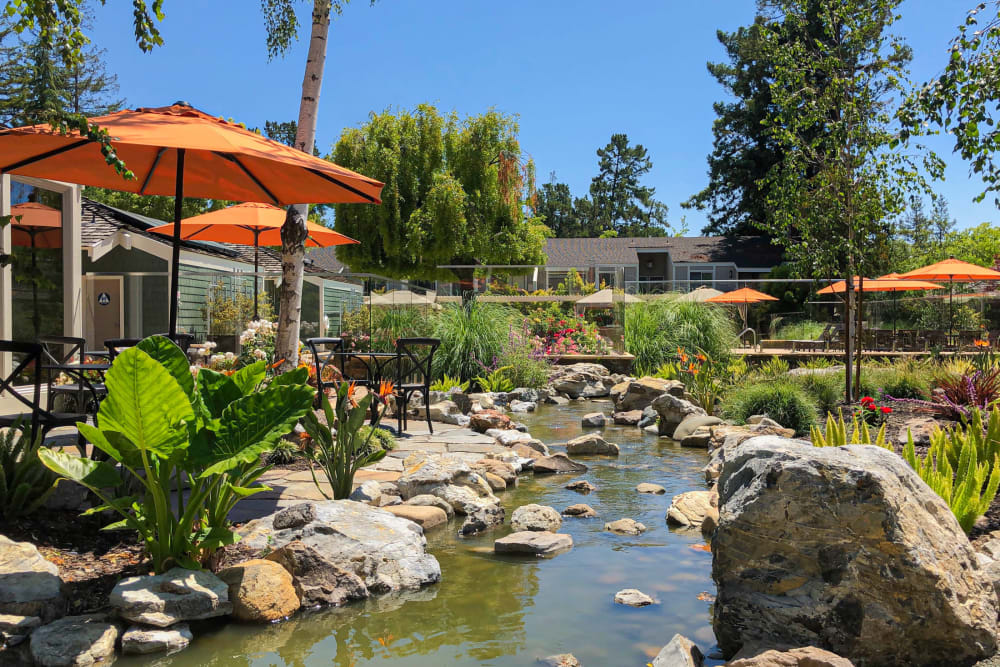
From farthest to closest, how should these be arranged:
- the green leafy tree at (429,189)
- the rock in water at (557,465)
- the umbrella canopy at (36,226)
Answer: the green leafy tree at (429,189) → the umbrella canopy at (36,226) → the rock in water at (557,465)

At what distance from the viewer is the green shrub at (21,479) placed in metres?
3.91

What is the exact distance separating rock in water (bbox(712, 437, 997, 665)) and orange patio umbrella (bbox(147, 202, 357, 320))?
696 cm

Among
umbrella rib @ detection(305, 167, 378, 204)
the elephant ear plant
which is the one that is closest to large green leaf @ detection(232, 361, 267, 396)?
the elephant ear plant

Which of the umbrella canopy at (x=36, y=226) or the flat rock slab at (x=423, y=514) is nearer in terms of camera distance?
the flat rock slab at (x=423, y=514)

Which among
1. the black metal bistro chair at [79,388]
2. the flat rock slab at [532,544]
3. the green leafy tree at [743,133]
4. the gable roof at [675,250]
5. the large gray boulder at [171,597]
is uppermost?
the green leafy tree at [743,133]

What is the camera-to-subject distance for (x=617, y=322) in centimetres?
1666

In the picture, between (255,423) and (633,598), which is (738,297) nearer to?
(633,598)

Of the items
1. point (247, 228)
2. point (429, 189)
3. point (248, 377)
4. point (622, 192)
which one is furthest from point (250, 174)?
point (622, 192)

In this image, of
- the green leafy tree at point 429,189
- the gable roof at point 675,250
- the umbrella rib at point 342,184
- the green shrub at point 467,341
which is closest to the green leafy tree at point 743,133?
the gable roof at point 675,250

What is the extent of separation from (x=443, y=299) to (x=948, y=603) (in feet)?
39.4

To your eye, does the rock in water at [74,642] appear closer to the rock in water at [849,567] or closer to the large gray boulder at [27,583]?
the large gray boulder at [27,583]

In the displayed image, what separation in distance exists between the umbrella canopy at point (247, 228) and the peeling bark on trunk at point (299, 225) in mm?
1946

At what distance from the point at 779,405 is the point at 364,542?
247 inches

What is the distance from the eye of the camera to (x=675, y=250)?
37750 millimetres
